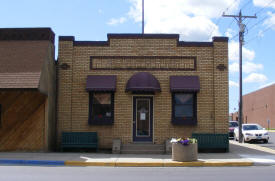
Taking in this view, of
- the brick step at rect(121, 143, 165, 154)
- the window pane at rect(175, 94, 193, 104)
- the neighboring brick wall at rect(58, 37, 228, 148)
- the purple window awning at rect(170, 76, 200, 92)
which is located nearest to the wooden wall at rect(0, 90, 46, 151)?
the neighboring brick wall at rect(58, 37, 228, 148)

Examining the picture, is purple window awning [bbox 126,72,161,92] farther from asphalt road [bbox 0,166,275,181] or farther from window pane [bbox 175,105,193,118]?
asphalt road [bbox 0,166,275,181]

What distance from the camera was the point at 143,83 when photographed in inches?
685

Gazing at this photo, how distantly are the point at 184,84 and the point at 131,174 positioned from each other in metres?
7.38

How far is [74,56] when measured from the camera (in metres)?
18.3

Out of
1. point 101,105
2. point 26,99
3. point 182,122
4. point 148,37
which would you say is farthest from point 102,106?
point 148,37

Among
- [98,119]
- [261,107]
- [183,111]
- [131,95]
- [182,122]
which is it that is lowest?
[182,122]

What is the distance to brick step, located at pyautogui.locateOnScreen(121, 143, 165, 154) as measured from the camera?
17172mm

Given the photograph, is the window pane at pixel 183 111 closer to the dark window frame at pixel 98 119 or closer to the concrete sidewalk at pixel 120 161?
the dark window frame at pixel 98 119

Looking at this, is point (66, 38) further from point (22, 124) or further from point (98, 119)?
point (22, 124)

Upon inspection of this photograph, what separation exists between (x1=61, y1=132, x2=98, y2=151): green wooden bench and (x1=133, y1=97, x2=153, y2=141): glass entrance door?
79.0 inches

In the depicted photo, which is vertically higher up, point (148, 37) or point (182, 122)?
point (148, 37)

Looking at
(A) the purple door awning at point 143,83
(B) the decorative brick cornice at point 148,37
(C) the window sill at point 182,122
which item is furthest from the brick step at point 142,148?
(B) the decorative brick cornice at point 148,37

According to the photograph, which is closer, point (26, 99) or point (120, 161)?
point (120, 161)

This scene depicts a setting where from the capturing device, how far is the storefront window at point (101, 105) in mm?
18078
